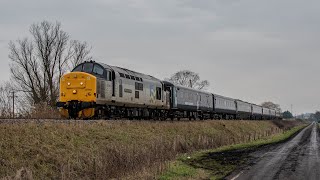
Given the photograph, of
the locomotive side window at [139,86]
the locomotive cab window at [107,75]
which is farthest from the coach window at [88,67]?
the locomotive side window at [139,86]

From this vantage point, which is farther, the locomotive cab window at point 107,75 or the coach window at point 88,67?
the coach window at point 88,67

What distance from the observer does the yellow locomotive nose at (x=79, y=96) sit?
25859 mm

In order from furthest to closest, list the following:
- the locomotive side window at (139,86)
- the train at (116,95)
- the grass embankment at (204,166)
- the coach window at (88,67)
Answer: the locomotive side window at (139,86), the coach window at (88,67), the train at (116,95), the grass embankment at (204,166)

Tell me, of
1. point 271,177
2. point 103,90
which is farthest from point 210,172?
point 103,90

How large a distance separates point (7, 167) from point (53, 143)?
3.54 m

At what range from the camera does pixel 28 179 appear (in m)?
13.9

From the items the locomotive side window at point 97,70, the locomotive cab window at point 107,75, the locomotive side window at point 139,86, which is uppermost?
the locomotive side window at point 97,70

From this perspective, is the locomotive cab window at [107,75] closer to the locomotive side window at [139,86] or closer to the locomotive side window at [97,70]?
the locomotive side window at [97,70]

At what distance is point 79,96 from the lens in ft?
85.7

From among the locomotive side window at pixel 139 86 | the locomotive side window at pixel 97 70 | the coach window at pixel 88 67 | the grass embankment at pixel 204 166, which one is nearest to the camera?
the grass embankment at pixel 204 166

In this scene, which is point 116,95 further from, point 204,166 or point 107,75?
point 204,166

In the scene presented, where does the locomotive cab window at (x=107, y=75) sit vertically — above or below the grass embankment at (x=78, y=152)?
above

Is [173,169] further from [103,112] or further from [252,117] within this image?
[252,117]

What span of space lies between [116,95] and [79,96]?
325 cm
